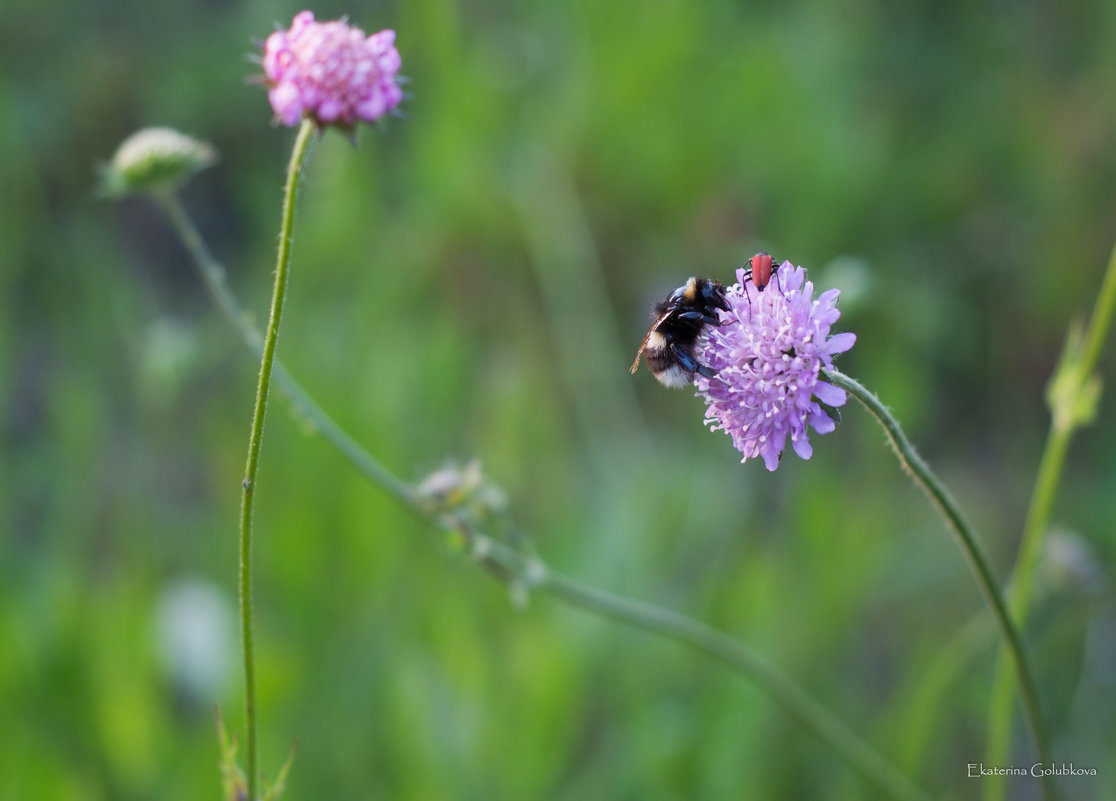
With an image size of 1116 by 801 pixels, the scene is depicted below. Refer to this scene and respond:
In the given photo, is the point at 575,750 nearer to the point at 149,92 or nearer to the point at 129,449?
the point at 129,449

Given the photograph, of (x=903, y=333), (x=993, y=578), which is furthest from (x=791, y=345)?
(x=903, y=333)

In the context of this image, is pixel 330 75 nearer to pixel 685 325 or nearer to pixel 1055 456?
pixel 685 325

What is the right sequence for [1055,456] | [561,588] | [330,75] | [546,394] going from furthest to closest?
[546,394] → [1055,456] → [561,588] → [330,75]

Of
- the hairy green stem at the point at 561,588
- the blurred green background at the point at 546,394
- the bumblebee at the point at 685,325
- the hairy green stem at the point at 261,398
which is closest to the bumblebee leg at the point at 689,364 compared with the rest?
the bumblebee at the point at 685,325

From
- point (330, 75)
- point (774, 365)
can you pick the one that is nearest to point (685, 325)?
point (774, 365)

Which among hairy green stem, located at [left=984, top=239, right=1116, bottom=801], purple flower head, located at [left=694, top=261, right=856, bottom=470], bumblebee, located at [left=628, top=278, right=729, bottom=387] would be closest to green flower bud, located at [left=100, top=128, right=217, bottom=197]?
bumblebee, located at [left=628, top=278, right=729, bottom=387]

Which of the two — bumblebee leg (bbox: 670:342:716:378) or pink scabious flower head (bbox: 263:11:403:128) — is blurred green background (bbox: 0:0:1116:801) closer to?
bumblebee leg (bbox: 670:342:716:378)
